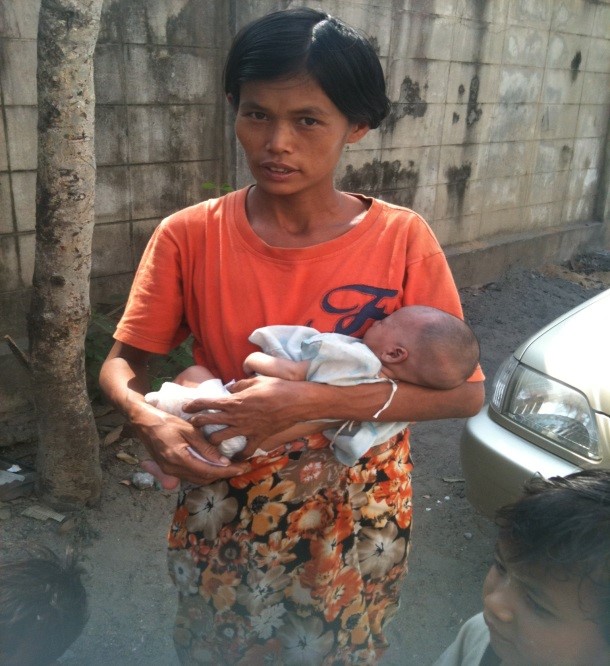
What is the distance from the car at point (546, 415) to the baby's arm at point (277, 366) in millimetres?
1327

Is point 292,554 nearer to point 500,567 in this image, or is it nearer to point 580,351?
point 500,567

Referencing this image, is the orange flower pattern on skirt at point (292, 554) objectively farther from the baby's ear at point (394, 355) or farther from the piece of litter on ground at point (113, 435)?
the piece of litter on ground at point (113, 435)

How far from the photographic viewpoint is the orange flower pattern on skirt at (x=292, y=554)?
1607 mm

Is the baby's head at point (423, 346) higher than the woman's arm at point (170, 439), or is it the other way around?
the baby's head at point (423, 346)

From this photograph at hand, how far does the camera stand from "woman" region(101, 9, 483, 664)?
59.9 inches

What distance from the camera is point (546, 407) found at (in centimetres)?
274

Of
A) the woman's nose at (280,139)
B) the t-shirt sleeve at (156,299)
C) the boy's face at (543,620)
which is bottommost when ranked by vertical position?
the boy's face at (543,620)

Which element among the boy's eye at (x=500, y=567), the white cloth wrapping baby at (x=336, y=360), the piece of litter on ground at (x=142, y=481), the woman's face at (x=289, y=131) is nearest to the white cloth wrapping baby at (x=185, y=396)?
the white cloth wrapping baby at (x=336, y=360)

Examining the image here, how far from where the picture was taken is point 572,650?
1.06 metres

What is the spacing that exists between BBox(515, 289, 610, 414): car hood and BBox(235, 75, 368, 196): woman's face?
143 cm

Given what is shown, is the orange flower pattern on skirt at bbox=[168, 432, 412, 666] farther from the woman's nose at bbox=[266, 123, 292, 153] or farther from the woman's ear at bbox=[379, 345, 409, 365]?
the woman's nose at bbox=[266, 123, 292, 153]

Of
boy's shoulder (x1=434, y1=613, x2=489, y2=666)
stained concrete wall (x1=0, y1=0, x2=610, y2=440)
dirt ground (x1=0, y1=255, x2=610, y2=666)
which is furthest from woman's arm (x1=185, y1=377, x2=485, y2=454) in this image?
stained concrete wall (x1=0, y1=0, x2=610, y2=440)

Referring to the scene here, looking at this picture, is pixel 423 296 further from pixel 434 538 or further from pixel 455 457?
pixel 455 457

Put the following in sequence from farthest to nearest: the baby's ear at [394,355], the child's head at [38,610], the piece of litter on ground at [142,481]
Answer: the piece of litter on ground at [142,481], the child's head at [38,610], the baby's ear at [394,355]
